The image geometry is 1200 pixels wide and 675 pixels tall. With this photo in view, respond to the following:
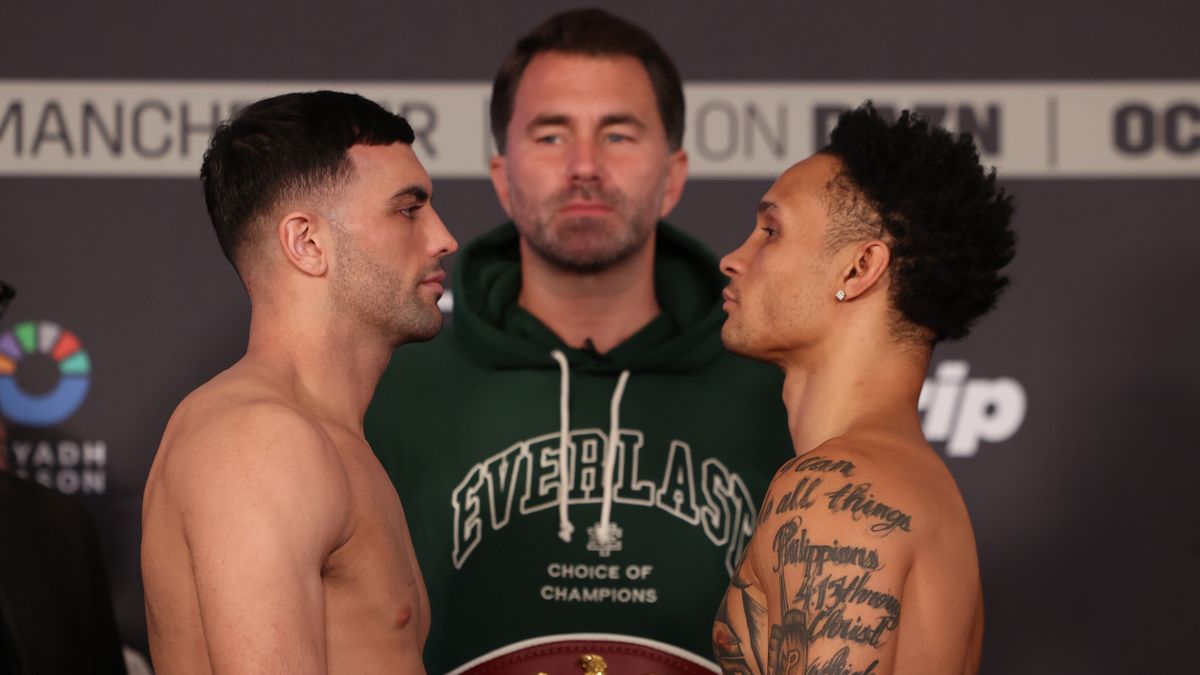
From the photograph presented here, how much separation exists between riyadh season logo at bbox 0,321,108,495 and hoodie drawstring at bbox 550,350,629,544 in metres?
1.08

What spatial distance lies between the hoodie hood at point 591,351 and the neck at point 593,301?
0.04 m

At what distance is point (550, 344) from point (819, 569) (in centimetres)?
113

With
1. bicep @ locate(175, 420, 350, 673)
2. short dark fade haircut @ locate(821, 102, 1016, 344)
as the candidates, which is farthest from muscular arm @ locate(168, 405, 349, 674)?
short dark fade haircut @ locate(821, 102, 1016, 344)

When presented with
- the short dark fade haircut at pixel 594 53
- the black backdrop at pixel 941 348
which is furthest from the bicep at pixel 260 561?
the black backdrop at pixel 941 348

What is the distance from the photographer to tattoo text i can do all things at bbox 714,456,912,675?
1.64m

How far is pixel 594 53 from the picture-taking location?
2.79 metres

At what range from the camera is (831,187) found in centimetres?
198

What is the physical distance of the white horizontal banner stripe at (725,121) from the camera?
10.3 feet

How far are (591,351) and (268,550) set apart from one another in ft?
3.98

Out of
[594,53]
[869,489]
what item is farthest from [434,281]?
[594,53]

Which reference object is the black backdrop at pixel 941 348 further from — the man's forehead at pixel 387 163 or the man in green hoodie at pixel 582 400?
the man's forehead at pixel 387 163

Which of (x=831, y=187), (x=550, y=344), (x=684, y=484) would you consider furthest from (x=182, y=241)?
(x=831, y=187)

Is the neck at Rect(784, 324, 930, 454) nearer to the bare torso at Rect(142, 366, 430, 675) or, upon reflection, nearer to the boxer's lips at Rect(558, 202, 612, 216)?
the bare torso at Rect(142, 366, 430, 675)

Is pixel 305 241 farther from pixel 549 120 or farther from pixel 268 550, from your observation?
pixel 549 120
